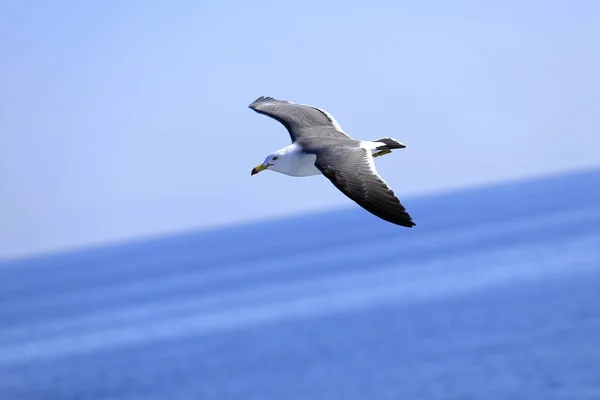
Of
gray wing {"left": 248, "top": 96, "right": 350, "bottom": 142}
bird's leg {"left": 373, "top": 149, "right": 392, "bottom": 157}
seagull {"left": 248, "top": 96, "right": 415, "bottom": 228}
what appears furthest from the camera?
gray wing {"left": 248, "top": 96, "right": 350, "bottom": 142}

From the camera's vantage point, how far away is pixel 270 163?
17.1 metres

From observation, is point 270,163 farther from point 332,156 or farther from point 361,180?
point 361,180

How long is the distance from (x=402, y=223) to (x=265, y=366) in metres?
59.4

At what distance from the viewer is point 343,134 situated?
1802 cm

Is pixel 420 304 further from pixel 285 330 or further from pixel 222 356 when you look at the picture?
pixel 222 356

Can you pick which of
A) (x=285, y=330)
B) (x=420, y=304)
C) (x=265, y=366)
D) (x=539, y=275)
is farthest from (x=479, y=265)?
(x=265, y=366)

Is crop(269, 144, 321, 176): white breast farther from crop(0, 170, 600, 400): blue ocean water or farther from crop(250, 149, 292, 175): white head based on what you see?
crop(0, 170, 600, 400): blue ocean water

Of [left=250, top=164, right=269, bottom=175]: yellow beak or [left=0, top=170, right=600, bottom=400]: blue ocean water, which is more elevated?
[left=250, top=164, right=269, bottom=175]: yellow beak

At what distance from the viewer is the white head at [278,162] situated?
16828mm

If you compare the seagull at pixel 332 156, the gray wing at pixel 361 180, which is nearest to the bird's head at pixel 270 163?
the seagull at pixel 332 156

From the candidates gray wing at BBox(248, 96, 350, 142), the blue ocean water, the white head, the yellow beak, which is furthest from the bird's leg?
the blue ocean water

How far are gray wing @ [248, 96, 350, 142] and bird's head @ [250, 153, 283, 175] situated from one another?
35.3 inches

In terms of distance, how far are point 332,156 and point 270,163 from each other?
158 centimetres

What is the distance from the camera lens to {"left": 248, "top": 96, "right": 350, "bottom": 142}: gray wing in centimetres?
1816
